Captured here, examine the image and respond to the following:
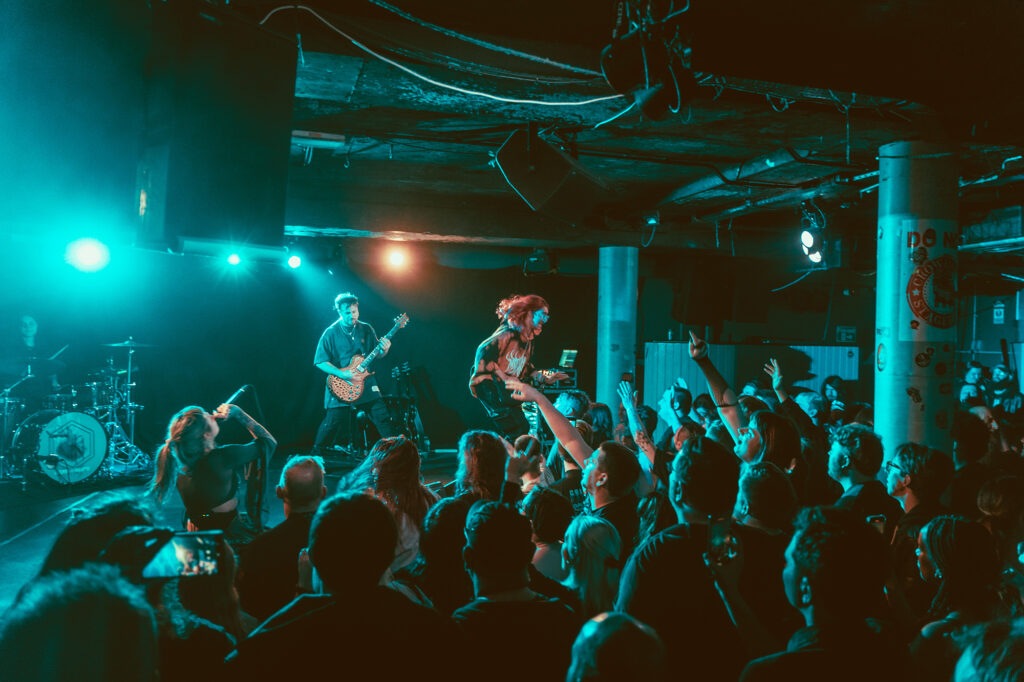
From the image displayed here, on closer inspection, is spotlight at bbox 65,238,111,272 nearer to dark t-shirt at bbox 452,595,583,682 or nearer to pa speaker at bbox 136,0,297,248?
pa speaker at bbox 136,0,297,248

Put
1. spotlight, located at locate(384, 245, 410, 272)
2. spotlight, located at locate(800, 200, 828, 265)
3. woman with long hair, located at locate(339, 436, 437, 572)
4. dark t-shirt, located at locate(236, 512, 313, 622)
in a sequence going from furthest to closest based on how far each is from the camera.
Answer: spotlight, located at locate(384, 245, 410, 272) → spotlight, located at locate(800, 200, 828, 265) → woman with long hair, located at locate(339, 436, 437, 572) → dark t-shirt, located at locate(236, 512, 313, 622)

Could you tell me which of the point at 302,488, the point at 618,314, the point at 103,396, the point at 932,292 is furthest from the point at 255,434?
the point at 618,314

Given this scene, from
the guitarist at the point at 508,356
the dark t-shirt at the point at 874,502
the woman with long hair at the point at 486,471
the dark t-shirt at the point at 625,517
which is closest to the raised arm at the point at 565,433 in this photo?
the woman with long hair at the point at 486,471

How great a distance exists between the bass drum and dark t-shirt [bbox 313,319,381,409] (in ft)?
8.53

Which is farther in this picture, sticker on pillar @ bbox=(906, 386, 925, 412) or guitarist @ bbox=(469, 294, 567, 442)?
guitarist @ bbox=(469, 294, 567, 442)

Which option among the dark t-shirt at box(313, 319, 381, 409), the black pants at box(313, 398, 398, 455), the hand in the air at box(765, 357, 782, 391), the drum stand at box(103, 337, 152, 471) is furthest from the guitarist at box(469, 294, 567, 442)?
the drum stand at box(103, 337, 152, 471)

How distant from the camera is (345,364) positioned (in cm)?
962

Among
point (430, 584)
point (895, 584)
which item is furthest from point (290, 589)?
point (895, 584)

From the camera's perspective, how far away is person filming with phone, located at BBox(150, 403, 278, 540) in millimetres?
3889

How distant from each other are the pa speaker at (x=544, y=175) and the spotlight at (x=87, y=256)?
18.9ft

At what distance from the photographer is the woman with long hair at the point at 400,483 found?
122 inches

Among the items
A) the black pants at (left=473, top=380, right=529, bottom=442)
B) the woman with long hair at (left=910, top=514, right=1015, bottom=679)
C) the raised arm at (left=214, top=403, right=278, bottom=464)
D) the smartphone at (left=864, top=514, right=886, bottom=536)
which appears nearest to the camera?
the woman with long hair at (left=910, top=514, right=1015, bottom=679)

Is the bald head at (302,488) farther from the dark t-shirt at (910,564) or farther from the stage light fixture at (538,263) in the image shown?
the stage light fixture at (538,263)

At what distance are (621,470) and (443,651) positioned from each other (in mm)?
1587
